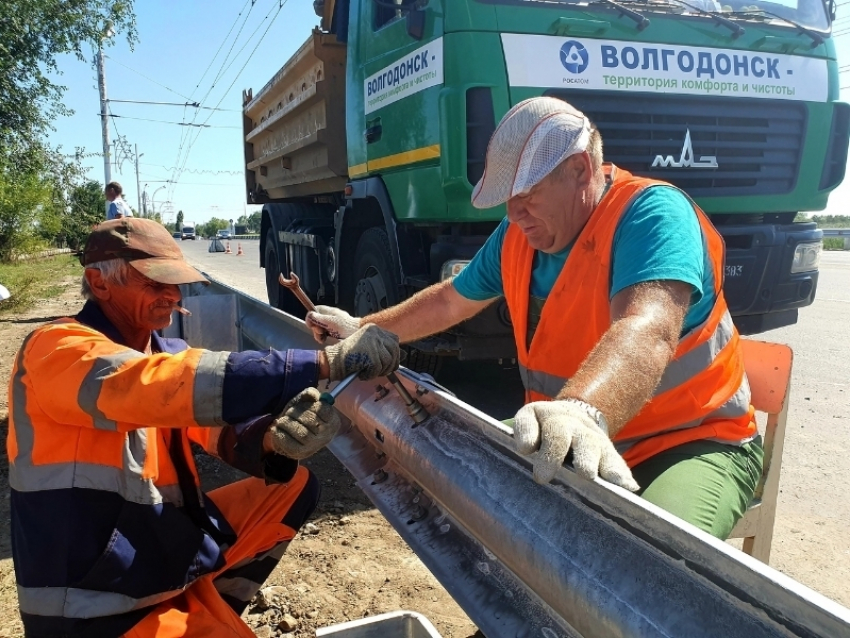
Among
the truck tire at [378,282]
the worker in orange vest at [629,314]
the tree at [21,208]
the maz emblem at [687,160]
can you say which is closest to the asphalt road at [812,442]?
the truck tire at [378,282]

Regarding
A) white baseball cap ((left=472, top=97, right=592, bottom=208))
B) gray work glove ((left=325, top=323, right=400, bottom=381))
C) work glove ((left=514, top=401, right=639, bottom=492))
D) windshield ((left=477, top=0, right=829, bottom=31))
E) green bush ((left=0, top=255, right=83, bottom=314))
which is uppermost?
windshield ((left=477, top=0, right=829, bottom=31))

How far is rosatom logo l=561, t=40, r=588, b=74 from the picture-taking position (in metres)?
3.99

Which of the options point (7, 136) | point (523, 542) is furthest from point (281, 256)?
point (7, 136)

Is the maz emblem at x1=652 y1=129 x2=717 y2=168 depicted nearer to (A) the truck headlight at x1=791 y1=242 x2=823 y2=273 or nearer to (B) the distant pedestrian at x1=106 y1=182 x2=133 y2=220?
(A) the truck headlight at x1=791 y1=242 x2=823 y2=273

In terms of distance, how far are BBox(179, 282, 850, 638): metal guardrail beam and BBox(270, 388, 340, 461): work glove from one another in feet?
0.94

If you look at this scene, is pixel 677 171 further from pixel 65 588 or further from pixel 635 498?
pixel 65 588

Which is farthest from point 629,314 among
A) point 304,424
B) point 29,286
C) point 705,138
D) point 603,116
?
point 29,286

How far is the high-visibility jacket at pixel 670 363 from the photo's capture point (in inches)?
80.9

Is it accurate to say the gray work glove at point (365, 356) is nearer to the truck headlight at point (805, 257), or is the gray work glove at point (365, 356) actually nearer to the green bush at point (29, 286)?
the truck headlight at point (805, 257)

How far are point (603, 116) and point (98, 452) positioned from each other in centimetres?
332

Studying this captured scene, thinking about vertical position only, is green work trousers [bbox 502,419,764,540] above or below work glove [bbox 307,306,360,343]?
below

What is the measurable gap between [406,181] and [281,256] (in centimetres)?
435

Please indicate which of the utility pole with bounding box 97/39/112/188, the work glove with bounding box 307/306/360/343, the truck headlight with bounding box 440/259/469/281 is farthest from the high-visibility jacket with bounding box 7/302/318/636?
the utility pole with bounding box 97/39/112/188

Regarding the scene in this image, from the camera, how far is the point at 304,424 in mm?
1881
